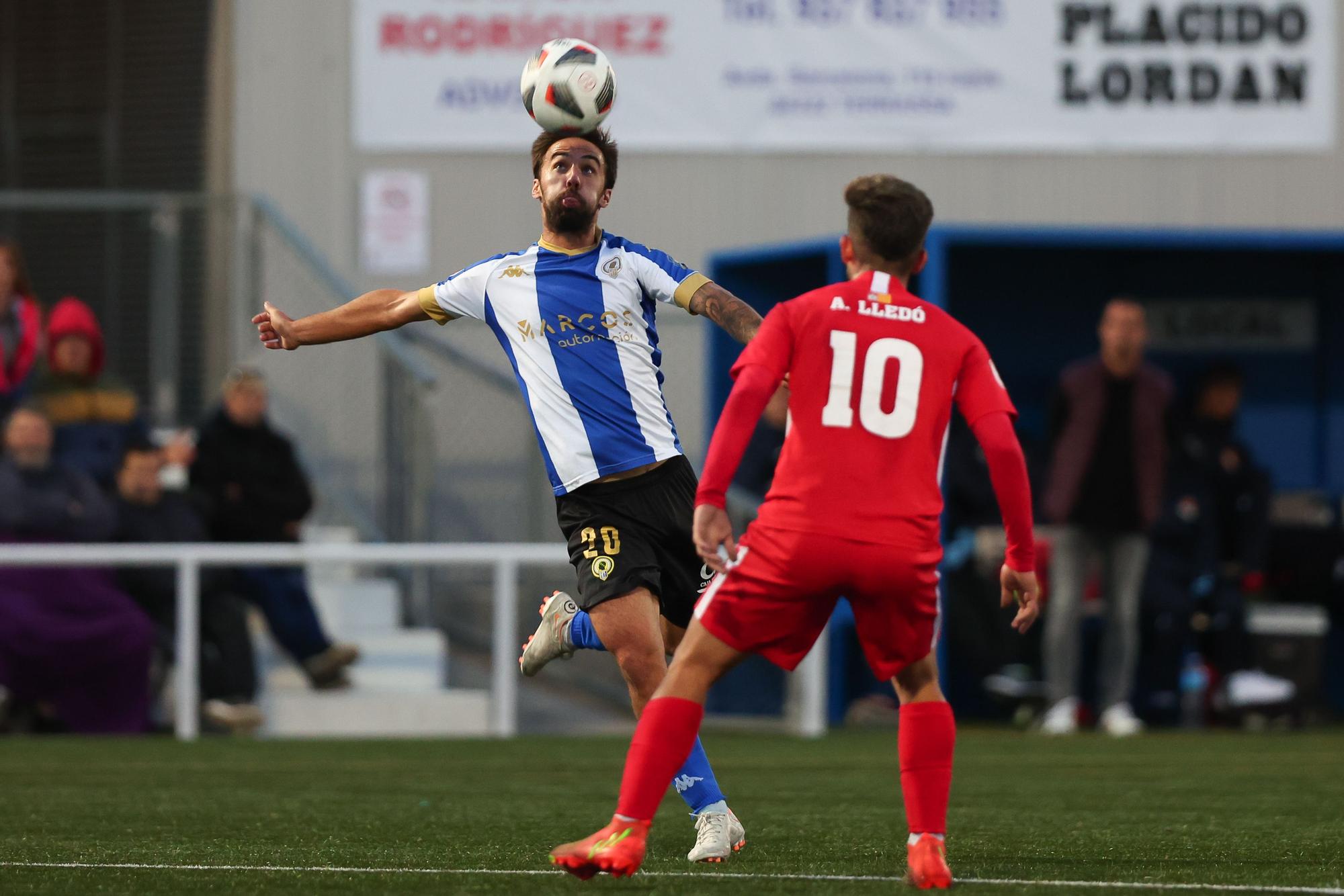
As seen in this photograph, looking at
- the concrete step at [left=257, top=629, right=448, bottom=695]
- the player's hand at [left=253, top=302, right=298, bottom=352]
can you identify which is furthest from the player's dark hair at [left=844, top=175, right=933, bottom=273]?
the concrete step at [left=257, top=629, right=448, bottom=695]

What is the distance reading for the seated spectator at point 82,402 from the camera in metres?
11.4

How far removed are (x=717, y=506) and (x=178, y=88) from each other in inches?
434

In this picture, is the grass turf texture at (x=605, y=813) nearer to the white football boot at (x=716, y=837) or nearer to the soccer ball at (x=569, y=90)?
the white football boot at (x=716, y=837)

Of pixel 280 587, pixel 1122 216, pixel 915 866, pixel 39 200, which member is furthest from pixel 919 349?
pixel 1122 216

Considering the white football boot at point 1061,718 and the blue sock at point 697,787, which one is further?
the white football boot at point 1061,718

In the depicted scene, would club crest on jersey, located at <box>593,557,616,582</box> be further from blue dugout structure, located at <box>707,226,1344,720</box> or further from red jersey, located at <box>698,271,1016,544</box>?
blue dugout structure, located at <box>707,226,1344,720</box>

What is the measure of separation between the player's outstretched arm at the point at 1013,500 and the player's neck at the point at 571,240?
57.1 inches

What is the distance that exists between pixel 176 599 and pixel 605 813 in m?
4.98

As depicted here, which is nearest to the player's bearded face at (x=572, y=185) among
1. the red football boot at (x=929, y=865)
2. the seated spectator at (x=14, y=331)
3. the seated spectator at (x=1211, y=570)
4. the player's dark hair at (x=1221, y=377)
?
the red football boot at (x=929, y=865)

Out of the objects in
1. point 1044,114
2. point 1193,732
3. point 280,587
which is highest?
point 1044,114

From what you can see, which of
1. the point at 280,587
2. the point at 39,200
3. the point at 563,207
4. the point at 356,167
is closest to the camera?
the point at 563,207

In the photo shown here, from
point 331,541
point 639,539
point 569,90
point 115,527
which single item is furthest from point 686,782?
point 331,541

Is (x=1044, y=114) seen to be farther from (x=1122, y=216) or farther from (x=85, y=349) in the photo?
(x=85, y=349)

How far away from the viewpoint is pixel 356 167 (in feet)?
46.8
